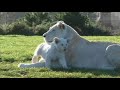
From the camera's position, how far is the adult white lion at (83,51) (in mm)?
7523

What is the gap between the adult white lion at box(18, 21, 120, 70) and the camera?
7523 millimetres

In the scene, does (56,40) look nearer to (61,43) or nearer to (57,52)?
(61,43)

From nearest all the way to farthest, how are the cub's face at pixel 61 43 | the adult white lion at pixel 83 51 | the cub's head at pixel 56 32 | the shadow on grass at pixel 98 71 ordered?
the shadow on grass at pixel 98 71 → the cub's face at pixel 61 43 → the adult white lion at pixel 83 51 → the cub's head at pixel 56 32

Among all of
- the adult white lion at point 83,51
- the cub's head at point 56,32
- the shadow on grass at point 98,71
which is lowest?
the shadow on grass at point 98,71

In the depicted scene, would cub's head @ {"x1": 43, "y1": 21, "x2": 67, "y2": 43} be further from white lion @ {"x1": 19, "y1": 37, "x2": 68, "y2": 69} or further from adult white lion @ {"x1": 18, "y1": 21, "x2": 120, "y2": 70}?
white lion @ {"x1": 19, "y1": 37, "x2": 68, "y2": 69}

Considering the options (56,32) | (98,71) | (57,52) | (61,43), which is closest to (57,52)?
(57,52)

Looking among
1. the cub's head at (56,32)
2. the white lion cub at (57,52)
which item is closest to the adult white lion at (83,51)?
the cub's head at (56,32)

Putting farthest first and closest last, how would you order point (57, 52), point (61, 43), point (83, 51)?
point (83, 51) → point (57, 52) → point (61, 43)

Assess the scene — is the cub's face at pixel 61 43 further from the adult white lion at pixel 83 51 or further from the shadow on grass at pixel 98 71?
the shadow on grass at pixel 98 71

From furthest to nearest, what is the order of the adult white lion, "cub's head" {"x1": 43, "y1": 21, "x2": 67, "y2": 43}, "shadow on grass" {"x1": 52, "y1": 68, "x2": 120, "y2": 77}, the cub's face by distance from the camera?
"cub's head" {"x1": 43, "y1": 21, "x2": 67, "y2": 43} < the adult white lion < the cub's face < "shadow on grass" {"x1": 52, "y1": 68, "x2": 120, "y2": 77}

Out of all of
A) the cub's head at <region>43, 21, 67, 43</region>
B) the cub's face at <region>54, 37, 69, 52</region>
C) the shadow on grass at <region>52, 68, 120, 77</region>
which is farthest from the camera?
the cub's head at <region>43, 21, 67, 43</region>

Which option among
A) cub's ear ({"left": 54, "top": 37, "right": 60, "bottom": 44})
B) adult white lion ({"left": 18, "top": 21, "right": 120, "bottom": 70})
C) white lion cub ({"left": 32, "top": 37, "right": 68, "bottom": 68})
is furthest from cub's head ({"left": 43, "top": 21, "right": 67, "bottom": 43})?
cub's ear ({"left": 54, "top": 37, "right": 60, "bottom": 44})

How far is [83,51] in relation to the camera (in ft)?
25.2
